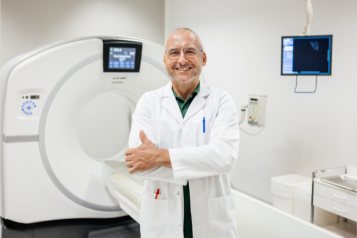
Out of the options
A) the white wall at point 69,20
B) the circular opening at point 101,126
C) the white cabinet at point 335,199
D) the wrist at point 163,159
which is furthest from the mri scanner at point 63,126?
the white wall at point 69,20

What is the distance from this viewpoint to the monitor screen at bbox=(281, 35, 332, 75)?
226 cm

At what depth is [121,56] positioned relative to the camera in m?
2.18

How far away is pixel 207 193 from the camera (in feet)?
3.97

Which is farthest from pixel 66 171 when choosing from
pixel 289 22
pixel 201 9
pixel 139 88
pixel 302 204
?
pixel 201 9

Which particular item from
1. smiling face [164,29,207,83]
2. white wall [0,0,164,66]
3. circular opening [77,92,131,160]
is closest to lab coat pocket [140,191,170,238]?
smiling face [164,29,207,83]

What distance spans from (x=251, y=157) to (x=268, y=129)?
0.37 metres

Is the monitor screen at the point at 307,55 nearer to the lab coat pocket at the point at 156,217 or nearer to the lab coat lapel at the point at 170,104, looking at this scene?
the lab coat lapel at the point at 170,104

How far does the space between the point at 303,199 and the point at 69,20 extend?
3.00m

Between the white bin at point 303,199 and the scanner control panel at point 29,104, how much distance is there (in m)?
1.90

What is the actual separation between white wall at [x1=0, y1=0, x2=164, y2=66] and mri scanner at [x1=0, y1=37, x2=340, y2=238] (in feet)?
5.09

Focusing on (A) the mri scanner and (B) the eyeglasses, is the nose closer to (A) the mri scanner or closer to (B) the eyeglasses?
(B) the eyeglasses

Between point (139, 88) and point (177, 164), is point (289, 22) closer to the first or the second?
point (139, 88)

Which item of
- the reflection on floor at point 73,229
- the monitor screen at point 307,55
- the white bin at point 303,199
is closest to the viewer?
the reflection on floor at point 73,229

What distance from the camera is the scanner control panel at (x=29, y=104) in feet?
6.63
